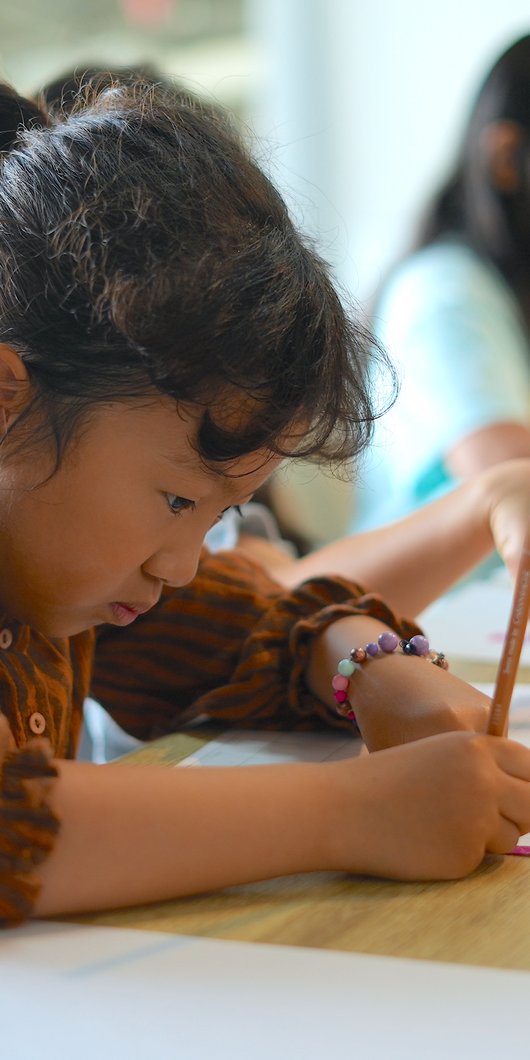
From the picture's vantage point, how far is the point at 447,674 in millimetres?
645

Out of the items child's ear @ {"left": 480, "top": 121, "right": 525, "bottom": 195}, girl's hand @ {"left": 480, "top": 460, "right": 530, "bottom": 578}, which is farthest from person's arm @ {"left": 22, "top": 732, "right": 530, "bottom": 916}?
child's ear @ {"left": 480, "top": 121, "right": 525, "bottom": 195}

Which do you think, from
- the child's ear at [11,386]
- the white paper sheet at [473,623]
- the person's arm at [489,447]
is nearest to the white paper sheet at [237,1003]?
the child's ear at [11,386]

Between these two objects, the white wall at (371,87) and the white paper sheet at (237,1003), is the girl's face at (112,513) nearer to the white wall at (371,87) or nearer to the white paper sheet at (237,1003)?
the white paper sheet at (237,1003)

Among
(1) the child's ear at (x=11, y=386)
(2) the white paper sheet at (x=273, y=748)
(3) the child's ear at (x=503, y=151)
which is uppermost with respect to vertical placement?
(3) the child's ear at (x=503, y=151)

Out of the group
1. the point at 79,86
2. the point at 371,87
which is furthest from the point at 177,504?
the point at 371,87

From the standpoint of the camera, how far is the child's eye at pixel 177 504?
1.84 feet

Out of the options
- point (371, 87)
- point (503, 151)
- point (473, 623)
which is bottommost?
point (473, 623)

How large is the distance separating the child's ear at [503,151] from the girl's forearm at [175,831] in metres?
1.15

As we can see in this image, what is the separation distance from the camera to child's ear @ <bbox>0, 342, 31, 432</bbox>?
544 mm

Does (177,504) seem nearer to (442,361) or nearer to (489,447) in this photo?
(489,447)

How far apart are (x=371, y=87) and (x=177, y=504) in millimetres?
2198

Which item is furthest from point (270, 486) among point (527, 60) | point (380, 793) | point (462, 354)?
point (380, 793)

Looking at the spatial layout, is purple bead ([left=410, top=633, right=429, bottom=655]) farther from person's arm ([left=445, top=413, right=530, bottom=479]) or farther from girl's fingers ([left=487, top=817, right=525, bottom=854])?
person's arm ([left=445, top=413, right=530, bottom=479])

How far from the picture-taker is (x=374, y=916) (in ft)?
1.54
